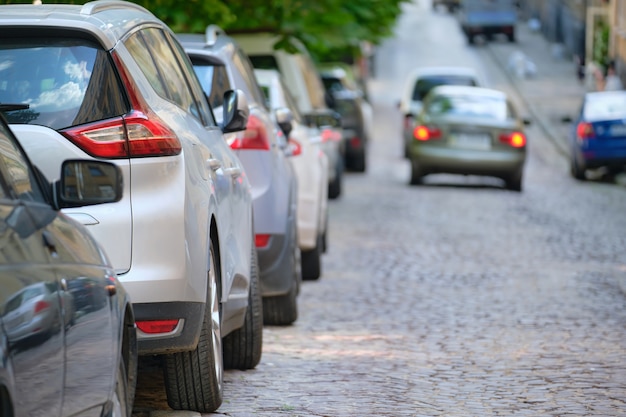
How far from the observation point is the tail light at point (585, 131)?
25.9 meters

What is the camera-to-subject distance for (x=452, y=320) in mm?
10359

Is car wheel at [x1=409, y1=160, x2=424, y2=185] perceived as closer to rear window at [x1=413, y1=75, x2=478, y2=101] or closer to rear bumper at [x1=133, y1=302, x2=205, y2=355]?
rear window at [x1=413, y1=75, x2=478, y2=101]

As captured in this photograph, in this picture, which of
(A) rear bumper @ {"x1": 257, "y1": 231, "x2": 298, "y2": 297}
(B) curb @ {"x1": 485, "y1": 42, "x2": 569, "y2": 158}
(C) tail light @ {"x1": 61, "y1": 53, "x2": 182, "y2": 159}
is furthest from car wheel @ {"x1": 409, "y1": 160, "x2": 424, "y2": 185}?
(C) tail light @ {"x1": 61, "y1": 53, "x2": 182, "y2": 159}

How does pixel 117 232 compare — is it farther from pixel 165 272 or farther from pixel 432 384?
pixel 432 384

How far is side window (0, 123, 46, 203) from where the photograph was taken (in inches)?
171

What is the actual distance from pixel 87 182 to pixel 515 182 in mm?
19143

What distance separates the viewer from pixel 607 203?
70.5 ft

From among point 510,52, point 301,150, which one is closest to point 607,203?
point 301,150

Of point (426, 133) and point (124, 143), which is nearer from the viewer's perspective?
point (124, 143)

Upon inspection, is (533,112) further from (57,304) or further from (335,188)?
(57,304)

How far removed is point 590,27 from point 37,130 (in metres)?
54.7

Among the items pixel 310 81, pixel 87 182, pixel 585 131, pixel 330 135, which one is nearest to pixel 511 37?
pixel 585 131

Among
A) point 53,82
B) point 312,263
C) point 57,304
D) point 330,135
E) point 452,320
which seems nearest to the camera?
point 57,304

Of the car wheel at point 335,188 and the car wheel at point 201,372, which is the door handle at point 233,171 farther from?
the car wheel at point 335,188
